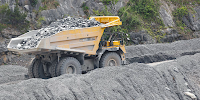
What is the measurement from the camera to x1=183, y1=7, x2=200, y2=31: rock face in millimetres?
27047

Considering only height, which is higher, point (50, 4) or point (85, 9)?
point (50, 4)

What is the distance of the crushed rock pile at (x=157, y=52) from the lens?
15364 mm

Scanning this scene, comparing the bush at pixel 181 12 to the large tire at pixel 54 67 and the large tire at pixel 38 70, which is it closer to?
the large tire at pixel 38 70

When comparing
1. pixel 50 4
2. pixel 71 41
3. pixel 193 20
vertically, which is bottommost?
pixel 71 41

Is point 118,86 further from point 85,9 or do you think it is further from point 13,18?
point 85,9

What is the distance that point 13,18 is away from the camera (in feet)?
52.1

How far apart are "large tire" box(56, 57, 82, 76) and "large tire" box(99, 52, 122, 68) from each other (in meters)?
1.38

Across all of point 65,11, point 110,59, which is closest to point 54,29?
point 110,59

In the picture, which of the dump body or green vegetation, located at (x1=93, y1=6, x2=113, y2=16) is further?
green vegetation, located at (x1=93, y1=6, x2=113, y2=16)

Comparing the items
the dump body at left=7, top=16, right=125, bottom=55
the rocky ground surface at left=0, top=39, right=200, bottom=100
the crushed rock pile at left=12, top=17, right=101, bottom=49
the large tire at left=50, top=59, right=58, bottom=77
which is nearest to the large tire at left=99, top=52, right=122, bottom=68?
the dump body at left=7, top=16, right=125, bottom=55

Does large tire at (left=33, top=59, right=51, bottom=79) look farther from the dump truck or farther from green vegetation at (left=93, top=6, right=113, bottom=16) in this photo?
green vegetation at (left=93, top=6, right=113, bottom=16)

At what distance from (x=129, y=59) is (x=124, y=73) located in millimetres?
6723

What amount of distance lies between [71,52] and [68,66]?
580mm

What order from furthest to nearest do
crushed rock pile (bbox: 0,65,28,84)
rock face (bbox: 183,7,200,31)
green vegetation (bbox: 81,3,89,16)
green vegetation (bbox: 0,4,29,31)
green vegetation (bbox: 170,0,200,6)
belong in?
green vegetation (bbox: 170,0,200,6), rock face (bbox: 183,7,200,31), green vegetation (bbox: 81,3,89,16), green vegetation (bbox: 0,4,29,31), crushed rock pile (bbox: 0,65,28,84)
